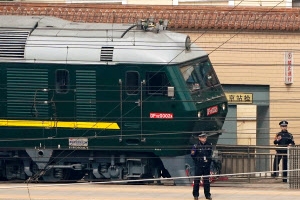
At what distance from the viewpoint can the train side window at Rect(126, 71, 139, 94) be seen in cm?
2694

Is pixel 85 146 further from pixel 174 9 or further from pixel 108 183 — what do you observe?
pixel 174 9

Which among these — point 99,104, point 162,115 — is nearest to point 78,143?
point 99,104

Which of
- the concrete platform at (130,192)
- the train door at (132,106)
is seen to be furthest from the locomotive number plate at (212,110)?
the concrete platform at (130,192)

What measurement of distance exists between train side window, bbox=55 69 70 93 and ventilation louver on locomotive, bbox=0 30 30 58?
90 cm

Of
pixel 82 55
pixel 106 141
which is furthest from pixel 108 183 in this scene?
pixel 82 55

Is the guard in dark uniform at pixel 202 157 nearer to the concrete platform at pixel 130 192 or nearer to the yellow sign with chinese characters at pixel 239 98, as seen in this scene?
the concrete platform at pixel 130 192

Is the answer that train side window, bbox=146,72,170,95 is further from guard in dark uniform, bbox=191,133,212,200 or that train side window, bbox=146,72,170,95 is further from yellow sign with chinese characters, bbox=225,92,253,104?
yellow sign with chinese characters, bbox=225,92,253,104

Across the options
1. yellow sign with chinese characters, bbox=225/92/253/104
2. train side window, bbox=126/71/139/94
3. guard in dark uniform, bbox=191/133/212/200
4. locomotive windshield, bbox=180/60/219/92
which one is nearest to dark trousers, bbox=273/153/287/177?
locomotive windshield, bbox=180/60/219/92

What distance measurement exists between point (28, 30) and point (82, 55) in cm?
151

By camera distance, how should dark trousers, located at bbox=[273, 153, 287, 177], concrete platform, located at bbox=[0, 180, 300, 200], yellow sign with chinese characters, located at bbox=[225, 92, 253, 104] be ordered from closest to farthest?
concrete platform, located at bbox=[0, 180, 300, 200]
dark trousers, located at bbox=[273, 153, 287, 177]
yellow sign with chinese characters, located at bbox=[225, 92, 253, 104]

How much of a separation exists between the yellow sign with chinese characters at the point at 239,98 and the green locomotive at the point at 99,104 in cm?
573

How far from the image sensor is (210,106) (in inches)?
1086

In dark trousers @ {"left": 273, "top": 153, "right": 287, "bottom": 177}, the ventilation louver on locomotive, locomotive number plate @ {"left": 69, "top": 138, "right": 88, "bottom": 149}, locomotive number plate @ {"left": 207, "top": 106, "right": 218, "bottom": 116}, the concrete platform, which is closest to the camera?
the concrete platform

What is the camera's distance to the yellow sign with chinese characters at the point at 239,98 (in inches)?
1312
